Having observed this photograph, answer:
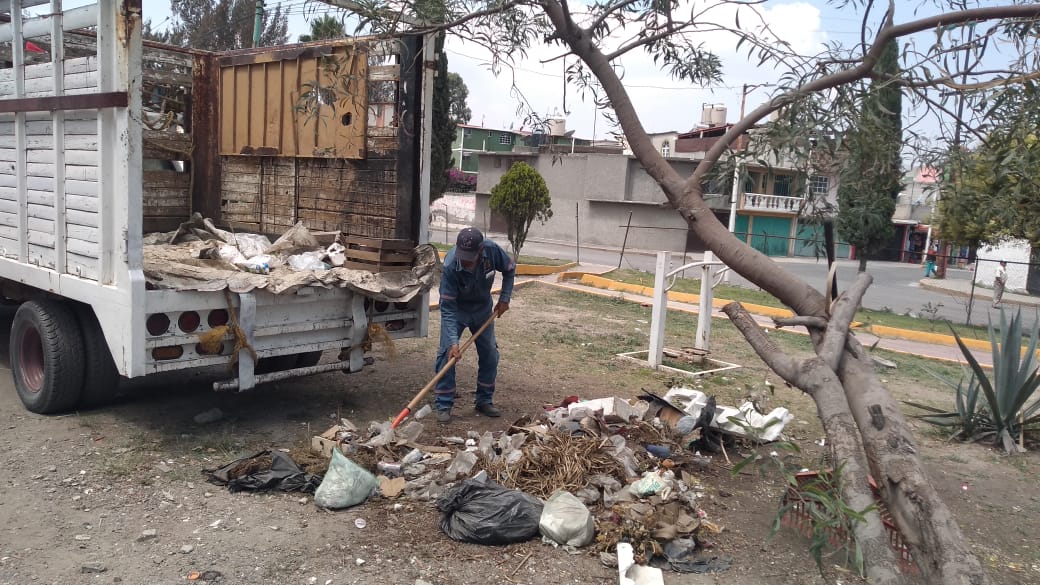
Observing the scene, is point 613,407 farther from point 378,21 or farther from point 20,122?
point 20,122

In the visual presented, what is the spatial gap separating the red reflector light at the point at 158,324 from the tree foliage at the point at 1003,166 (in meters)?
4.29

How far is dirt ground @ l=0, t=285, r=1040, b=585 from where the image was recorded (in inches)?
142

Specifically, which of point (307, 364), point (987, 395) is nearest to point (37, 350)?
point (307, 364)

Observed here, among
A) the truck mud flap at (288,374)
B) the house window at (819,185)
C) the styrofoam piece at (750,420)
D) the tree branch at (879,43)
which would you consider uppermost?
the tree branch at (879,43)

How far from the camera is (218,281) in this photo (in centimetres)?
497

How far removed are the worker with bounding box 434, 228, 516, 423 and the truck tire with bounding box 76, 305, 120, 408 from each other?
7.37 feet

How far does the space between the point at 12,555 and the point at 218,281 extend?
1918 millimetres

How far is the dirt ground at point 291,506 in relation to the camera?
3.62 metres

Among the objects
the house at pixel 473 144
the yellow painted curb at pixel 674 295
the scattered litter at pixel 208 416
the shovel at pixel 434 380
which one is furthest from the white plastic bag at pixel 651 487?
the house at pixel 473 144

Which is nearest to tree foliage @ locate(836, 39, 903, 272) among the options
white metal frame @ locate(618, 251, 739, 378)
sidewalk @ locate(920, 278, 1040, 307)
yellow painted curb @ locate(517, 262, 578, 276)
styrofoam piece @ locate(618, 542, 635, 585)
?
styrofoam piece @ locate(618, 542, 635, 585)

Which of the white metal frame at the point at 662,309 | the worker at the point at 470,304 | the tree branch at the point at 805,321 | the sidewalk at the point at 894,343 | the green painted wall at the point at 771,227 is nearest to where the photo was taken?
the tree branch at the point at 805,321

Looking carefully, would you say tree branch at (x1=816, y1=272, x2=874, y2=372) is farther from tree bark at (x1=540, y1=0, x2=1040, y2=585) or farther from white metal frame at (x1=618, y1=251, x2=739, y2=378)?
white metal frame at (x1=618, y1=251, x2=739, y2=378)

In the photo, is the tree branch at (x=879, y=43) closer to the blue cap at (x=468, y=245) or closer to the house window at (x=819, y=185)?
the house window at (x=819, y=185)

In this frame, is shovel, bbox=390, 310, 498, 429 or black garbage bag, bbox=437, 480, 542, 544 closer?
black garbage bag, bbox=437, 480, 542, 544
